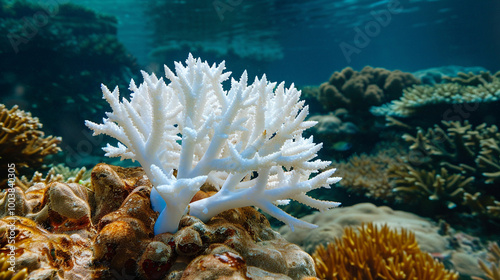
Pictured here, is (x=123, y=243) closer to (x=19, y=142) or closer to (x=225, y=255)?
(x=225, y=255)

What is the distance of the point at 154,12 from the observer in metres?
26.3

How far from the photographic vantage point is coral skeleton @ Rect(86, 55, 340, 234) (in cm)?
146

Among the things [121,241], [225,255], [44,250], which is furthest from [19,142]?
[225,255]

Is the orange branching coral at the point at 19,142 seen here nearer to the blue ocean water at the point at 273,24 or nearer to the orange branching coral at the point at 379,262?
the orange branching coral at the point at 379,262

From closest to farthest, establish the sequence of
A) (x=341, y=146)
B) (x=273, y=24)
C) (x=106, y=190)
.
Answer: (x=106, y=190) < (x=341, y=146) < (x=273, y=24)

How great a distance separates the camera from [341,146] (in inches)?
325

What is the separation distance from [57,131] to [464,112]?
14.1 metres

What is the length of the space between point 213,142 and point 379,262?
2.33m

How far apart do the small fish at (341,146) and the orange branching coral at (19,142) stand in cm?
705

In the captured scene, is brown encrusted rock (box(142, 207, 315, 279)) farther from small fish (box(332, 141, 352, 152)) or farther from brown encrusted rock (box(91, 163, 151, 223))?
small fish (box(332, 141, 352, 152))

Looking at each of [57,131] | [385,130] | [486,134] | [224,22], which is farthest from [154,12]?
[486,134]

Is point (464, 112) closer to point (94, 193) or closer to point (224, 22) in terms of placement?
point (94, 193)

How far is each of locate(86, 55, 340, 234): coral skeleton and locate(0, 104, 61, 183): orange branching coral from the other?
2517mm

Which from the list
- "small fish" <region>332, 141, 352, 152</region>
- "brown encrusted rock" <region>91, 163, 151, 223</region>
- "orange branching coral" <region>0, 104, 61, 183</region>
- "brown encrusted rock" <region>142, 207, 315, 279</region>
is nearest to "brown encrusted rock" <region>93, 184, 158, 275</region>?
"brown encrusted rock" <region>142, 207, 315, 279</region>
